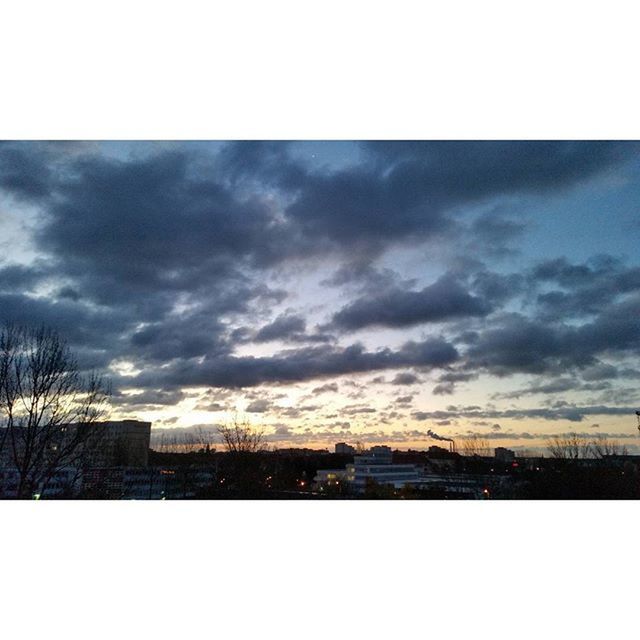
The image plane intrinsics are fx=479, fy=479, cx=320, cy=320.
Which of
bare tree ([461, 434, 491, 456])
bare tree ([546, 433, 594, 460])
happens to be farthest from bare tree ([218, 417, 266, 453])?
bare tree ([546, 433, 594, 460])

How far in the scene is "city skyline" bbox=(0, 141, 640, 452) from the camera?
6.70 meters

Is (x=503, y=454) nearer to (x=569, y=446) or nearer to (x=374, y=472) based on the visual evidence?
(x=569, y=446)

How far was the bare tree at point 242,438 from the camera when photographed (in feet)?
37.0

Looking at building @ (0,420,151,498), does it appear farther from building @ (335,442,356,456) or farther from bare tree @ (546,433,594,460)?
bare tree @ (546,433,594,460)

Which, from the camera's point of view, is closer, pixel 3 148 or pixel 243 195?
pixel 3 148

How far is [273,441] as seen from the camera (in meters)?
10.8

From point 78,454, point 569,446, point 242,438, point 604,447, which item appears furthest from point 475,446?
point 78,454

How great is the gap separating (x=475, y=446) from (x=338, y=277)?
630 centimetres

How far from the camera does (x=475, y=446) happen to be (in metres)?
11.6

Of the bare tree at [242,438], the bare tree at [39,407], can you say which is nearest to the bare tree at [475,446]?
the bare tree at [242,438]

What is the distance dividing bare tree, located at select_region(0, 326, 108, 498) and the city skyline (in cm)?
36
